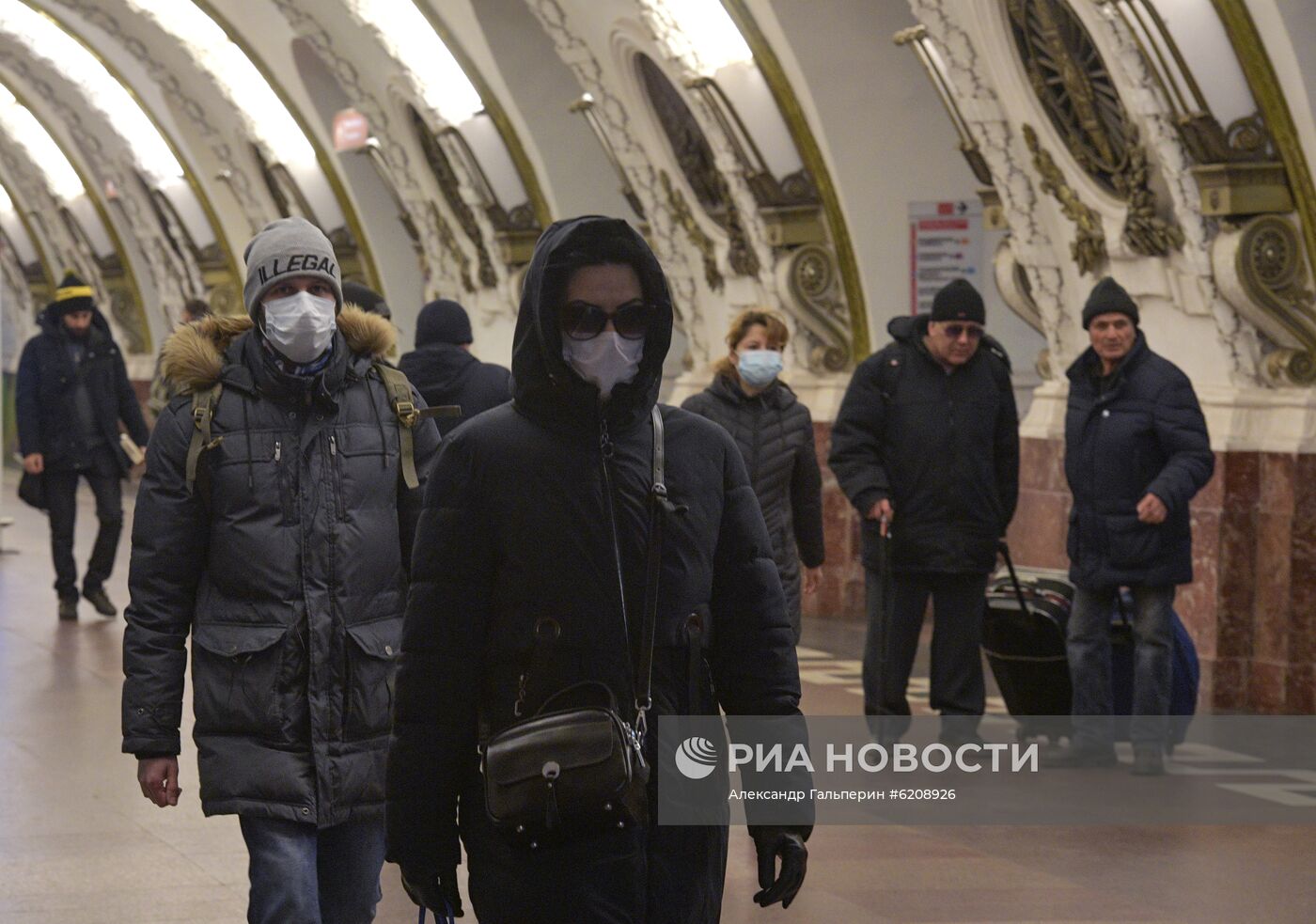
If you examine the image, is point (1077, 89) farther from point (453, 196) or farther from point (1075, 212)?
point (453, 196)

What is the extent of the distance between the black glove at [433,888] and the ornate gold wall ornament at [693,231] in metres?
13.1

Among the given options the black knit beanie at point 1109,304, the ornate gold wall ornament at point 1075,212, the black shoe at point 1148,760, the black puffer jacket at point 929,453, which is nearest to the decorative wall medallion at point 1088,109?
the ornate gold wall ornament at point 1075,212

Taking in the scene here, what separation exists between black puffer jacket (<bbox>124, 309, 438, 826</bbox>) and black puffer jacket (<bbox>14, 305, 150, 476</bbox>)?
8.62m

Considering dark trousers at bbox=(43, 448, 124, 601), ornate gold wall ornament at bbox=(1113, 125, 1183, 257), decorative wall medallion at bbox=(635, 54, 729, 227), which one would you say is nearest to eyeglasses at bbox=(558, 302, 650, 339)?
ornate gold wall ornament at bbox=(1113, 125, 1183, 257)

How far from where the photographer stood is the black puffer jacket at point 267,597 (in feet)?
13.4

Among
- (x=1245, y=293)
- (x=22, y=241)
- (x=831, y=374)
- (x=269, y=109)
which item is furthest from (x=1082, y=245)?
(x=22, y=241)

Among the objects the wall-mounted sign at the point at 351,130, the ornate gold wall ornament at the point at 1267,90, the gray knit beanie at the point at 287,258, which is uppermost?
the wall-mounted sign at the point at 351,130

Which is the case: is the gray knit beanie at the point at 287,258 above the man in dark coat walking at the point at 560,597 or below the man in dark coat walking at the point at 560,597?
above

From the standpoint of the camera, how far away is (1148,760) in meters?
8.14

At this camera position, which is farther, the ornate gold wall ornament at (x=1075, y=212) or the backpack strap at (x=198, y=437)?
the ornate gold wall ornament at (x=1075, y=212)

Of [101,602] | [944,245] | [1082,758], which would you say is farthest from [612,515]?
[944,245]

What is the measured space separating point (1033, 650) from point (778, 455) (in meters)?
1.61

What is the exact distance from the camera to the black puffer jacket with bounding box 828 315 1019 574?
26.6 ft

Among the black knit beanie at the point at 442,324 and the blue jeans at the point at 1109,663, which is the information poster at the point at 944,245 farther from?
the black knit beanie at the point at 442,324
